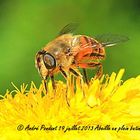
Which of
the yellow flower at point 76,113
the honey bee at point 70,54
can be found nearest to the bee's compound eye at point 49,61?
the honey bee at point 70,54

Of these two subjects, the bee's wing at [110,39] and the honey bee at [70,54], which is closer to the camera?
the honey bee at [70,54]

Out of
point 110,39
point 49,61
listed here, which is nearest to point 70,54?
point 49,61

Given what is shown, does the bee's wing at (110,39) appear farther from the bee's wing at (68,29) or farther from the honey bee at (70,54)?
the bee's wing at (68,29)

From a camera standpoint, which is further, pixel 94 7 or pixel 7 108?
pixel 94 7

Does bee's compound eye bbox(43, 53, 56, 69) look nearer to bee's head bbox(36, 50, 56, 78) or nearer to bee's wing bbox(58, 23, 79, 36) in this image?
bee's head bbox(36, 50, 56, 78)

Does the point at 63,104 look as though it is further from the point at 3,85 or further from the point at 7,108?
the point at 3,85

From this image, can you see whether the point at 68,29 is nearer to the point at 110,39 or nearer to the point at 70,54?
the point at 110,39

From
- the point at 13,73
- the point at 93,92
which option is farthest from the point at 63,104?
the point at 13,73

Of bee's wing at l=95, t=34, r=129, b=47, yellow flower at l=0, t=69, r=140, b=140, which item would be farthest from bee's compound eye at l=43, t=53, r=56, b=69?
bee's wing at l=95, t=34, r=129, b=47
